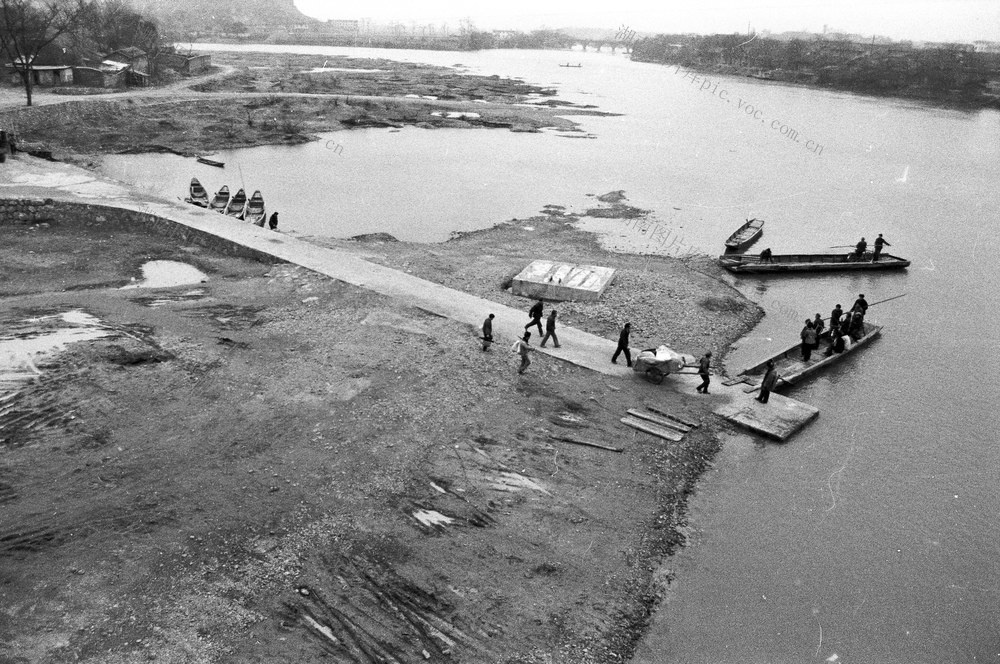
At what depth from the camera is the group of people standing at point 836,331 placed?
67.1 ft

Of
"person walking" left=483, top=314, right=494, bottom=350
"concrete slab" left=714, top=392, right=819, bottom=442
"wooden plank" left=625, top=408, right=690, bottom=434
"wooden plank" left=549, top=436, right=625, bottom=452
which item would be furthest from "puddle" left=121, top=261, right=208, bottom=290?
"concrete slab" left=714, top=392, right=819, bottom=442

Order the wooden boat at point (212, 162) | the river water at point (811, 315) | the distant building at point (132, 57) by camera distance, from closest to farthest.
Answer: the river water at point (811, 315), the wooden boat at point (212, 162), the distant building at point (132, 57)

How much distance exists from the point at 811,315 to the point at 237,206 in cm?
2649

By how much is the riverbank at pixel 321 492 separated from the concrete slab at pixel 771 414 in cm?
76

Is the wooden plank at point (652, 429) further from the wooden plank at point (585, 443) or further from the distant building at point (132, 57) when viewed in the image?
the distant building at point (132, 57)

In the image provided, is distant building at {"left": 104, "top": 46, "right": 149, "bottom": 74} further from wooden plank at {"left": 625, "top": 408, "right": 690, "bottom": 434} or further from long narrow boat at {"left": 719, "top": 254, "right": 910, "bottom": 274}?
wooden plank at {"left": 625, "top": 408, "right": 690, "bottom": 434}

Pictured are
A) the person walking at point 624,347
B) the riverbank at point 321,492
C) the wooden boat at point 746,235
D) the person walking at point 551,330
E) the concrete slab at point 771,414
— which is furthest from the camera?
the wooden boat at point 746,235

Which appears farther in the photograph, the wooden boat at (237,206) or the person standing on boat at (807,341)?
the wooden boat at (237,206)

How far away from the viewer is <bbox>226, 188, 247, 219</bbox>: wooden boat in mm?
31266

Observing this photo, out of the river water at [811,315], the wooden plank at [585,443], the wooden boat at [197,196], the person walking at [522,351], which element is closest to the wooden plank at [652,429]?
the wooden plank at [585,443]

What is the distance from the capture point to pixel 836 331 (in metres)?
21.9

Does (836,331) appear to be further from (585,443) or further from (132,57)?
(132,57)

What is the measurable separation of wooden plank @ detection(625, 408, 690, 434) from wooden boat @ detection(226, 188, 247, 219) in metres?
23.1

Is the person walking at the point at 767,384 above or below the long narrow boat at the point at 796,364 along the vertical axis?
above
